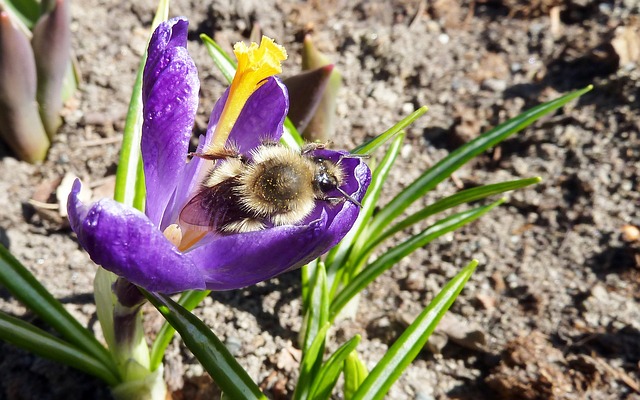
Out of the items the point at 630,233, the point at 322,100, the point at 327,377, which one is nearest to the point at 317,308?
the point at 327,377

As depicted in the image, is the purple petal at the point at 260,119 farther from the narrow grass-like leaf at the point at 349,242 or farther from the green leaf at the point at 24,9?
the green leaf at the point at 24,9

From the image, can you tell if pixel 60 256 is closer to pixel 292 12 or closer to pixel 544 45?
pixel 292 12

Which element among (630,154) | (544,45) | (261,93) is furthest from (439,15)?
(261,93)

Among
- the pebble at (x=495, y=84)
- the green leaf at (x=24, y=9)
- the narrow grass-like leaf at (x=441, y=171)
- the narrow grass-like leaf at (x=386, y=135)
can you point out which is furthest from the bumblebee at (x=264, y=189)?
the pebble at (x=495, y=84)

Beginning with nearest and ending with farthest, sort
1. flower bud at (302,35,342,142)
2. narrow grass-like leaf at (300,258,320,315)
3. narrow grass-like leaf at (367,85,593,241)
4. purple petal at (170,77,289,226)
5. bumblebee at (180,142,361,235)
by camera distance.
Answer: bumblebee at (180,142,361,235) < purple petal at (170,77,289,226) < narrow grass-like leaf at (300,258,320,315) < narrow grass-like leaf at (367,85,593,241) < flower bud at (302,35,342,142)

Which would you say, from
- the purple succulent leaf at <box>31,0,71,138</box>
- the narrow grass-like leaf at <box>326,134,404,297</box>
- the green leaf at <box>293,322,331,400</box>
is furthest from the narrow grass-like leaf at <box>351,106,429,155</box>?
the purple succulent leaf at <box>31,0,71,138</box>

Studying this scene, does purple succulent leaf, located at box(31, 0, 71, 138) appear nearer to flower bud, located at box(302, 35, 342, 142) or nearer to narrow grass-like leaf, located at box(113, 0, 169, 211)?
narrow grass-like leaf, located at box(113, 0, 169, 211)
